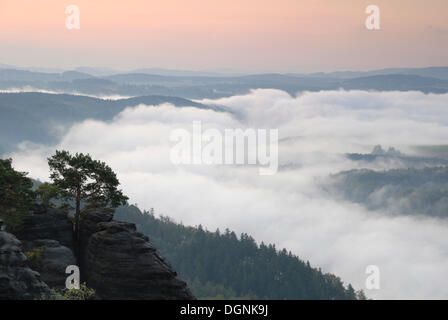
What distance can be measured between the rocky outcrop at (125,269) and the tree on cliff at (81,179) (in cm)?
487

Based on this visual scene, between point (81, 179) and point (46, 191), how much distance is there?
3.95 m

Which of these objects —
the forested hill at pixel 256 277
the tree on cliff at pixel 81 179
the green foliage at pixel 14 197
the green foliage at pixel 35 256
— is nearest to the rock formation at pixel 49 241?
the green foliage at pixel 35 256

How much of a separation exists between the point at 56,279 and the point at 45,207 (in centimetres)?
957

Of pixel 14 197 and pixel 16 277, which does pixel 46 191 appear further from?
pixel 16 277

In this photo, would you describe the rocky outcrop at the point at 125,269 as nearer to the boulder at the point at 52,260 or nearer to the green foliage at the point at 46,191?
the boulder at the point at 52,260

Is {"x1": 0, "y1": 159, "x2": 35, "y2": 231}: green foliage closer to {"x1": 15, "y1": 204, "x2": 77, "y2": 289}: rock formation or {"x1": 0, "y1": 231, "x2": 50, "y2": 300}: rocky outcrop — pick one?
{"x1": 15, "y1": 204, "x2": 77, "y2": 289}: rock formation

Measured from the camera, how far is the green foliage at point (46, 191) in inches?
2083

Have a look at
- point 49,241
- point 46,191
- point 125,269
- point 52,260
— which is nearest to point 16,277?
point 52,260

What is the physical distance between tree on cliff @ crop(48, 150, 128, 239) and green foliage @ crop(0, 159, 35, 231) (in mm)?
3336

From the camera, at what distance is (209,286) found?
566ft

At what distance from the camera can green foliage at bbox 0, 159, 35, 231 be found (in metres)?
48.4

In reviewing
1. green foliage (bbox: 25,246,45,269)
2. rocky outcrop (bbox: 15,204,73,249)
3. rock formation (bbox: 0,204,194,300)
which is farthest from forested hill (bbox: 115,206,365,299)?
green foliage (bbox: 25,246,45,269)
